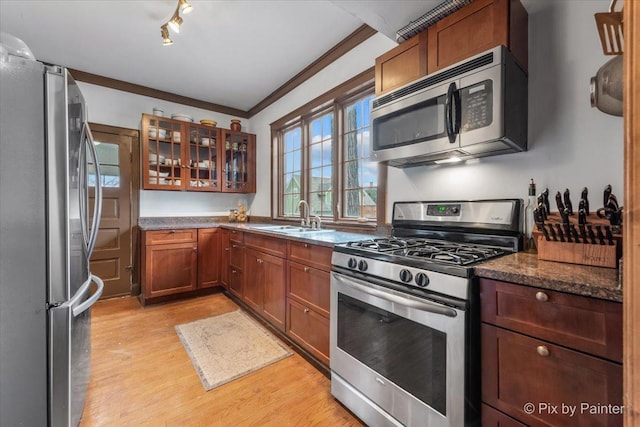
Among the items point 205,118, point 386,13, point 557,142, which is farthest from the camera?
point 205,118

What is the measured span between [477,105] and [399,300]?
1.04 m

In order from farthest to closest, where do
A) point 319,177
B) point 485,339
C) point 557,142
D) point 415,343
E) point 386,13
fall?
point 319,177 < point 386,13 < point 557,142 < point 415,343 < point 485,339

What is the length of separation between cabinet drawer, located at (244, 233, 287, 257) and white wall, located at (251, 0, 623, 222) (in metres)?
1.40

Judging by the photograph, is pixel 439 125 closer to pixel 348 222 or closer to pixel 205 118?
pixel 348 222

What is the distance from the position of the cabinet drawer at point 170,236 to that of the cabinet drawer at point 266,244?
0.87m

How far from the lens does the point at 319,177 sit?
310 cm

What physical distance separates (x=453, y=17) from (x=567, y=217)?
1198mm

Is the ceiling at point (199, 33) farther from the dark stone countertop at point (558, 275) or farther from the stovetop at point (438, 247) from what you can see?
the dark stone countertop at point (558, 275)

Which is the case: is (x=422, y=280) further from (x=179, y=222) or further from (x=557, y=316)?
(x=179, y=222)

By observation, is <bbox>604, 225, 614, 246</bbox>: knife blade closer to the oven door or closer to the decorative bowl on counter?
the oven door

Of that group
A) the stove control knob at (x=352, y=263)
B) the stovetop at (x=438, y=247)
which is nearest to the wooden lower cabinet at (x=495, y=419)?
the stovetop at (x=438, y=247)

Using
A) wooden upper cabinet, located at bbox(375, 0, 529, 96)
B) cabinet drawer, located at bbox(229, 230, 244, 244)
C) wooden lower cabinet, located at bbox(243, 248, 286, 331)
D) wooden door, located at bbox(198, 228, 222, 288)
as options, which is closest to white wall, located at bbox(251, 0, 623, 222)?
wooden upper cabinet, located at bbox(375, 0, 529, 96)

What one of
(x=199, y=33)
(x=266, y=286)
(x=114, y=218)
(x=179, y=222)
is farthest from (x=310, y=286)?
(x=114, y=218)

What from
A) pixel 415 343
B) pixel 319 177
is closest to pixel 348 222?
pixel 319 177
